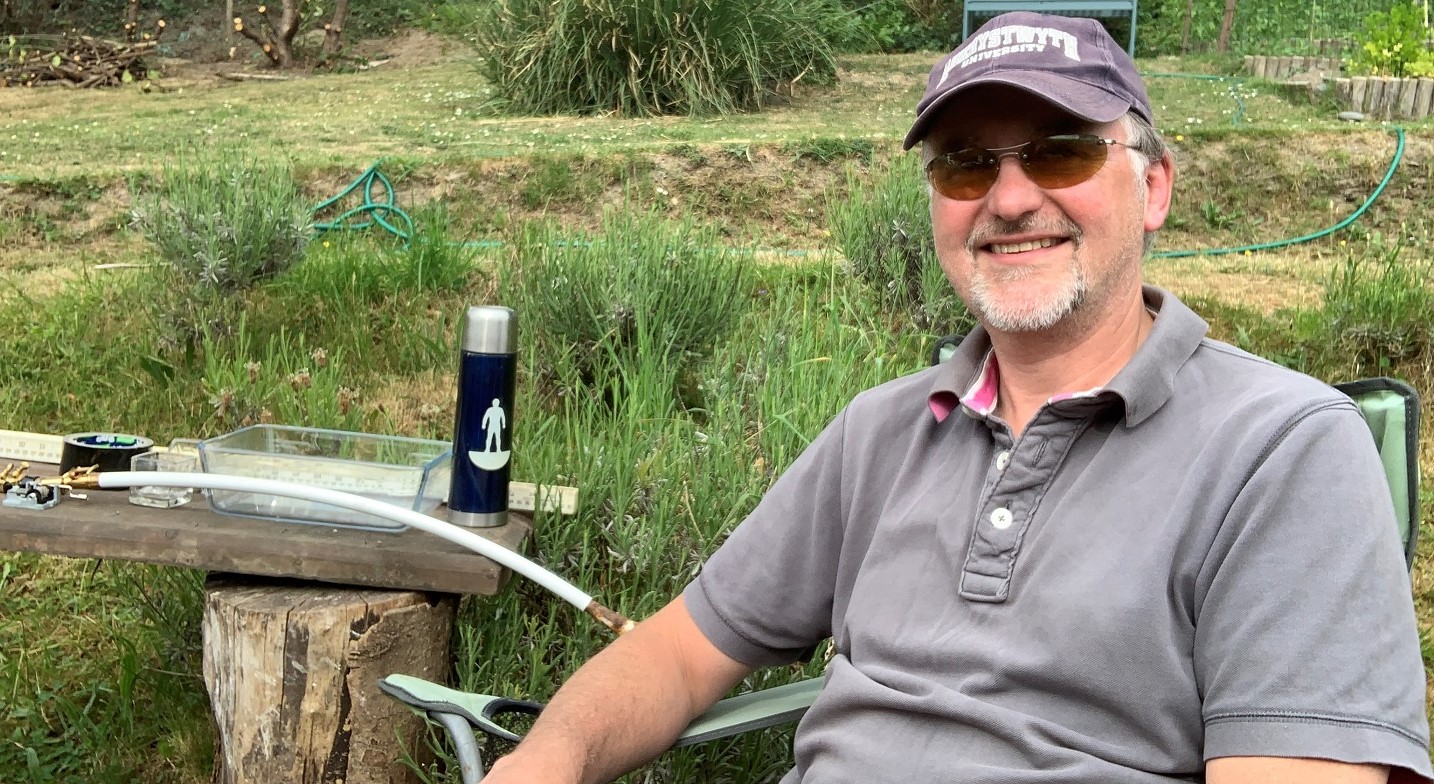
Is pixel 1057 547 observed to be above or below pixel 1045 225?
below

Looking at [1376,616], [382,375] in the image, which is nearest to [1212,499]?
[1376,616]

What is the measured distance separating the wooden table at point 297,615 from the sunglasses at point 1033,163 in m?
0.98

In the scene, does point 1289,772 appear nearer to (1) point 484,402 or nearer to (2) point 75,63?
(1) point 484,402

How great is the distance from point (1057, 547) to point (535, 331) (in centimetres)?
264

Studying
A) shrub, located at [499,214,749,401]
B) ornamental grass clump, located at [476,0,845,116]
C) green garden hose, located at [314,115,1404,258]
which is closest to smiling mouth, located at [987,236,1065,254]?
shrub, located at [499,214,749,401]

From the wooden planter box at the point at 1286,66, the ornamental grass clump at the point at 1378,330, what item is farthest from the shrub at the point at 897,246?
the wooden planter box at the point at 1286,66

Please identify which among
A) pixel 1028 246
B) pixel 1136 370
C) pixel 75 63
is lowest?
pixel 75 63

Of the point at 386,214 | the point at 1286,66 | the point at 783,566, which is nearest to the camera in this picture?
the point at 783,566

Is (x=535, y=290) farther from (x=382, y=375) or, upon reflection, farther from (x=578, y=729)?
(x=578, y=729)

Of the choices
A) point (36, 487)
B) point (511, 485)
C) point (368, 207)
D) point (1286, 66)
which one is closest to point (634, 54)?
point (368, 207)

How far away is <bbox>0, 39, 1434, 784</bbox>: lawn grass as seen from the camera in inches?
112

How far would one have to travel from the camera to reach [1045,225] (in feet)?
6.05

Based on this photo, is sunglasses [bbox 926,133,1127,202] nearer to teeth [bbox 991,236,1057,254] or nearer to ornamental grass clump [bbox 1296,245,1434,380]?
teeth [bbox 991,236,1057,254]

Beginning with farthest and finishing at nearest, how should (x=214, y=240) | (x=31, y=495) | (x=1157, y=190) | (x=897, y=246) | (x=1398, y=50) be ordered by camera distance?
(x=1398, y=50) < (x=897, y=246) < (x=214, y=240) < (x=31, y=495) < (x=1157, y=190)
